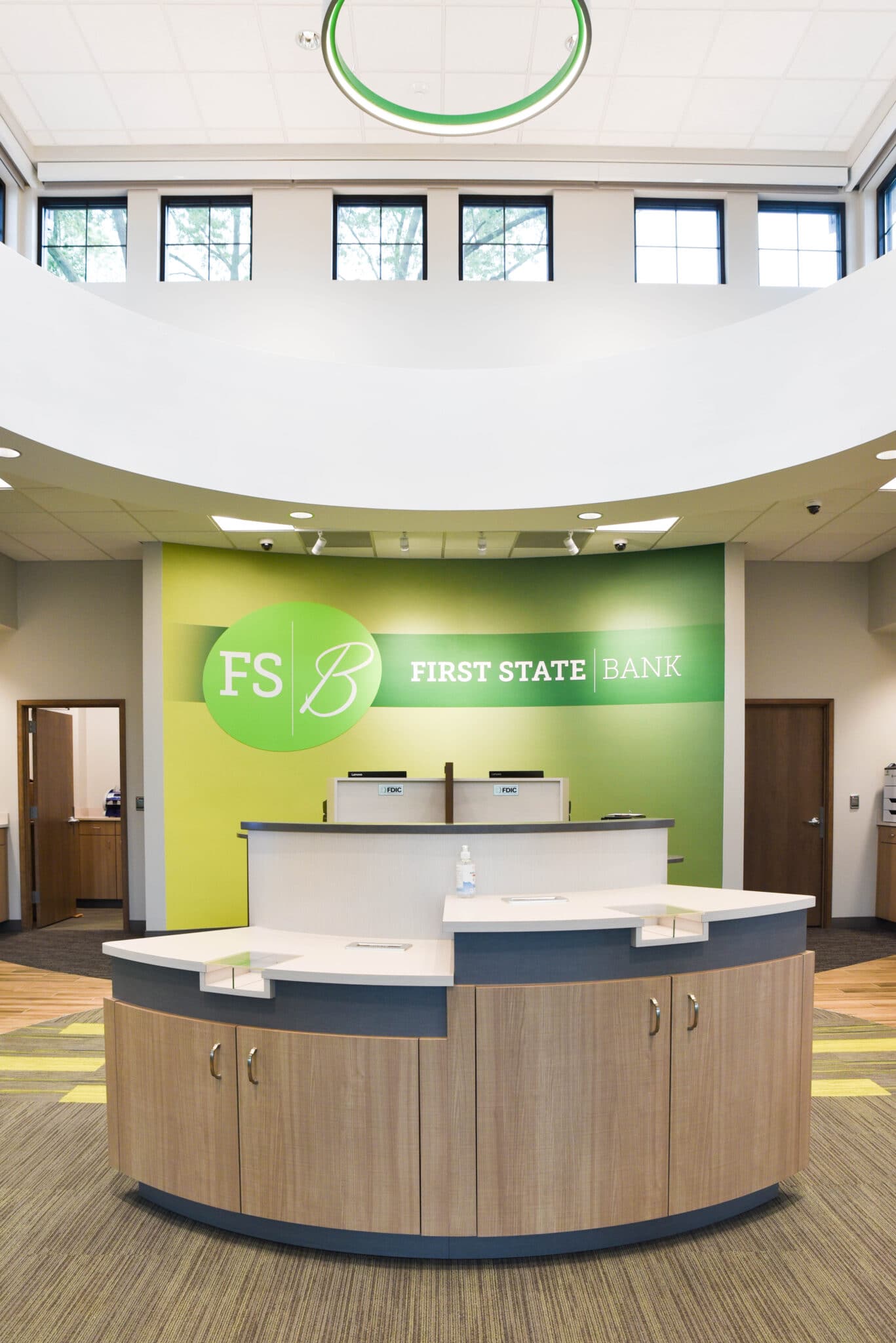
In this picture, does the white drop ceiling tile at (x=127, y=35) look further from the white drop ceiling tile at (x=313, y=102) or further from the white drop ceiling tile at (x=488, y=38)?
the white drop ceiling tile at (x=488, y=38)

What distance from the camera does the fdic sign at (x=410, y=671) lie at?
26.7ft

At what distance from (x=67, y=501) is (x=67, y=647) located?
2.48 m

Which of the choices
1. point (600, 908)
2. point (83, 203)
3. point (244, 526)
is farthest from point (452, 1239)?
point (83, 203)

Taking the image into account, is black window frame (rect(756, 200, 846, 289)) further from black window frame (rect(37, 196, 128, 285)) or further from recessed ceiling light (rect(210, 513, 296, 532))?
black window frame (rect(37, 196, 128, 285))

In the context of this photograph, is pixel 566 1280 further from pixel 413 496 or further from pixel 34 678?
pixel 34 678

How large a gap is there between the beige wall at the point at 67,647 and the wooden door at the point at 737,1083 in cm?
697

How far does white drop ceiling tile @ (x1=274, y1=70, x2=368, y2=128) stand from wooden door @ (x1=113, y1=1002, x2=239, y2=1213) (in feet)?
23.9

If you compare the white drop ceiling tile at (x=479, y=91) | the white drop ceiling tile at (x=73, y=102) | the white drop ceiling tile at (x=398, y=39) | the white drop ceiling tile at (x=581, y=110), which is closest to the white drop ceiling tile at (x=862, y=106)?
the white drop ceiling tile at (x=581, y=110)

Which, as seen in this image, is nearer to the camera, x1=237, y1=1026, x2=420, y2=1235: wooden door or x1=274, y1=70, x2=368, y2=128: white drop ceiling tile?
x1=237, y1=1026, x2=420, y2=1235: wooden door

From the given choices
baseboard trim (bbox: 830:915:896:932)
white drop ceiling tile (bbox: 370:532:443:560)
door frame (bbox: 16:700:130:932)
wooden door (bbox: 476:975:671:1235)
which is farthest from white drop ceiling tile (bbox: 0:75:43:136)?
baseboard trim (bbox: 830:915:896:932)

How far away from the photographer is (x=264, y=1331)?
2.54 meters

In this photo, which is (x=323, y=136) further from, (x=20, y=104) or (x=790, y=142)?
(x=790, y=142)

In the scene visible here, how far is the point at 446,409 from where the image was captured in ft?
21.4

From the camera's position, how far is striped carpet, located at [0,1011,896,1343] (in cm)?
254
